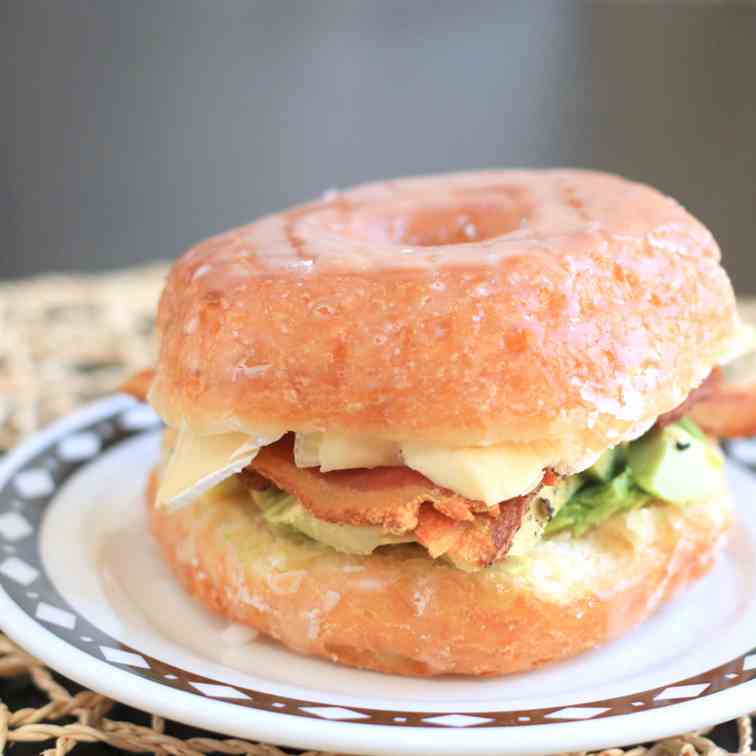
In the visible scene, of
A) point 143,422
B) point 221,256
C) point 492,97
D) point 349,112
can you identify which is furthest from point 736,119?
point 221,256

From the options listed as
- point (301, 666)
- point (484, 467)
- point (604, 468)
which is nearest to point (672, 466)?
point (604, 468)

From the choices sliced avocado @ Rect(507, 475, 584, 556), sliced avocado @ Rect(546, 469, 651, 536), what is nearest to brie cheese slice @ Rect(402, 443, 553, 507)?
sliced avocado @ Rect(507, 475, 584, 556)

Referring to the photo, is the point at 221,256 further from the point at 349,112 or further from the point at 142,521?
the point at 349,112

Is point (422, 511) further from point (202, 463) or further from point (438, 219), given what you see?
point (438, 219)

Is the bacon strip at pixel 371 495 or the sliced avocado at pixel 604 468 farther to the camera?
the sliced avocado at pixel 604 468

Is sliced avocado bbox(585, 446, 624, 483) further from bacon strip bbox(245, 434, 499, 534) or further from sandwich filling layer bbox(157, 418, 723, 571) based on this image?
bacon strip bbox(245, 434, 499, 534)

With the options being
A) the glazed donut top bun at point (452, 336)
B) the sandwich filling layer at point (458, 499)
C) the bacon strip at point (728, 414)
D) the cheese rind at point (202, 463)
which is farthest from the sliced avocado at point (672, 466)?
the cheese rind at point (202, 463)

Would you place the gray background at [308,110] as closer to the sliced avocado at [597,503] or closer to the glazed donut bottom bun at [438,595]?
the sliced avocado at [597,503]
